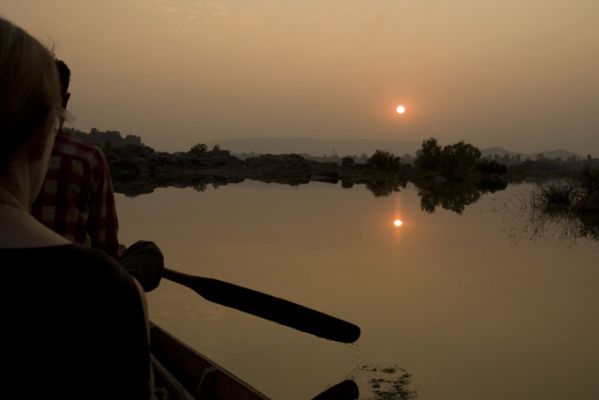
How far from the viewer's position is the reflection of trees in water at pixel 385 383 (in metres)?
4.47

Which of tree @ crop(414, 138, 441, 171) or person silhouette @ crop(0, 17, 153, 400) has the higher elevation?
tree @ crop(414, 138, 441, 171)

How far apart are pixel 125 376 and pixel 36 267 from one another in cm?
28

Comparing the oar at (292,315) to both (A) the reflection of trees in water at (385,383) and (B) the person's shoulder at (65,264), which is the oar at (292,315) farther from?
(A) the reflection of trees in water at (385,383)

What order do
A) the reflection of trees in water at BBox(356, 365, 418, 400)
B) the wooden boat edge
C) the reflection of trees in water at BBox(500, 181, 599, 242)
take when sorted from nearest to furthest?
the wooden boat edge
the reflection of trees in water at BBox(356, 365, 418, 400)
the reflection of trees in water at BBox(500, 181, 599, 242)

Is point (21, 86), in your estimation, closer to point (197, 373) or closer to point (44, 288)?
point (44, 288)

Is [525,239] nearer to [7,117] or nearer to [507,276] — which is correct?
[507,276]

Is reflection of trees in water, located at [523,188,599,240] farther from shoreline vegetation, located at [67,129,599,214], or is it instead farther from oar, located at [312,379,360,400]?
shoreline vegetation, located at [67,129,599,214]

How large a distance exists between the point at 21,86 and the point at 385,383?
14.9 feet

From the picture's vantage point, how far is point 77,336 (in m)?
0.88

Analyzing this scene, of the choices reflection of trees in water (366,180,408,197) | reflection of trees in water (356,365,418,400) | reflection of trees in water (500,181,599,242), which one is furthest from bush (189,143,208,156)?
reflection of trees in water (356,365,418,400)

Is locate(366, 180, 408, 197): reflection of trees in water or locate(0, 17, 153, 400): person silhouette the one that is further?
locate(366, 180, 408, 197): reflection of trees in water

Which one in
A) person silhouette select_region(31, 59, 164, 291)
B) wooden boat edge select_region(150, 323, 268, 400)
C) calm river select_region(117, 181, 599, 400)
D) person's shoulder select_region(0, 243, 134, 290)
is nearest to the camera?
person's shoulder select_region(0, 243, 134, 290)

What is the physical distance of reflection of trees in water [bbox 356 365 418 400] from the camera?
14.7 feet

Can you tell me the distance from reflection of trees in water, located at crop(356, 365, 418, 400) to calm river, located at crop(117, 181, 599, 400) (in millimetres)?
20
